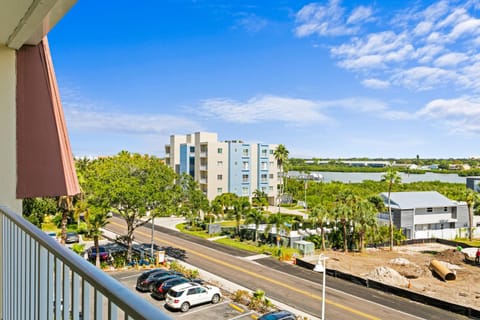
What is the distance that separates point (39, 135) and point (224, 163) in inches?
1324

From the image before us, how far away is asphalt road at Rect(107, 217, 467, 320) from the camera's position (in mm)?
12641

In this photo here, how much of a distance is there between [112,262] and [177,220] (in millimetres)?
15579

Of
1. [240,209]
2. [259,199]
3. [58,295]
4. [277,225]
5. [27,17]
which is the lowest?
[277,225]

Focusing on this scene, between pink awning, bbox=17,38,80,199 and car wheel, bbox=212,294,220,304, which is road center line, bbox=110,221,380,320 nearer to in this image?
car wheel, bbox=212,294,220,304

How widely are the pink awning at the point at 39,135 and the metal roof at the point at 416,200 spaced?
26.7m

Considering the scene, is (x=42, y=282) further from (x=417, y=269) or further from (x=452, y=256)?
(x=452, y=256)

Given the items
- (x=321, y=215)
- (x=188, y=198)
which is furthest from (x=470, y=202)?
(x=188, y=198)

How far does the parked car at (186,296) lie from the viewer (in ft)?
37.7

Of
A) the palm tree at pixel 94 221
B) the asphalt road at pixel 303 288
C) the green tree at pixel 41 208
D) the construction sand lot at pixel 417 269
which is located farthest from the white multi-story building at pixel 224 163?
the palm tree at pixel 94 221

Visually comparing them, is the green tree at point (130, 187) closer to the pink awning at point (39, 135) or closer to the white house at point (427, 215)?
the pink awning at point (39, 135)

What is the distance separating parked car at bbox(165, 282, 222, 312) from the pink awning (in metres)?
9.48

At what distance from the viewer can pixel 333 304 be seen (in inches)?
521

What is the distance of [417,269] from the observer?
18.3 metres

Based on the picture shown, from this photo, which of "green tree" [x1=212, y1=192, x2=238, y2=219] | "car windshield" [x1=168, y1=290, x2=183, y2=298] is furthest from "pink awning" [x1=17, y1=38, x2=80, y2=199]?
"green tree" [x1=212, y1=192, x2=238, y2=219]
